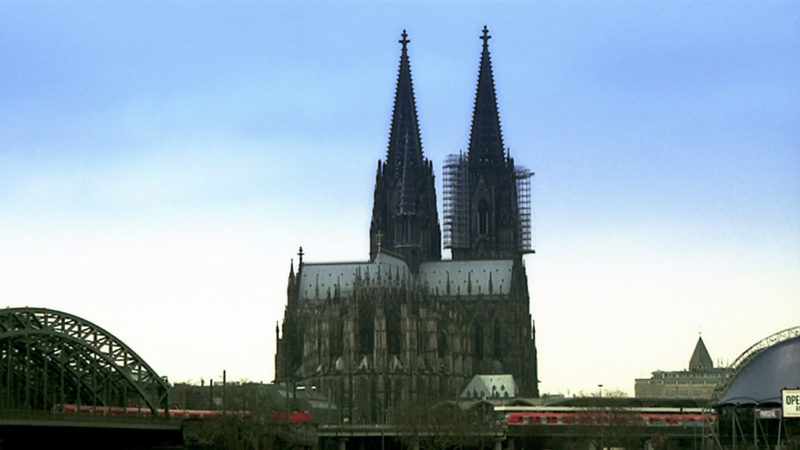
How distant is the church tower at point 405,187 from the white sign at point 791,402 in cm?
9775

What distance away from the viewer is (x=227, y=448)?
120m

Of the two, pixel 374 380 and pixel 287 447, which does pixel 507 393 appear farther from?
pixel 287 447

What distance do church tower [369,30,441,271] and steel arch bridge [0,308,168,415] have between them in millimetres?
75941

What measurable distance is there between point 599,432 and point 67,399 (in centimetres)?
5224

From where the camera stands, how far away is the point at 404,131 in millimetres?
197625

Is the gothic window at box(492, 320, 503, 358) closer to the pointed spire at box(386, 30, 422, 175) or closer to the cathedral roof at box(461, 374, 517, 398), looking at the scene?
the cathedral roof at box(461, 374, 517, 398)

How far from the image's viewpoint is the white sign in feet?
334

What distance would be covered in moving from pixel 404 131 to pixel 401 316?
1088 inches

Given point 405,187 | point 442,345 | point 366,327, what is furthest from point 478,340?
point 405,187

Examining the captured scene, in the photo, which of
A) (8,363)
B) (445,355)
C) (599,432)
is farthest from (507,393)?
(8,363)

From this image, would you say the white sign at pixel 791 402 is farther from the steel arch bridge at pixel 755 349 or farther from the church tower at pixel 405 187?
the church tower at pixel 405 187

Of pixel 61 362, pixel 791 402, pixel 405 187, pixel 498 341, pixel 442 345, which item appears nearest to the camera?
pixel 791 402

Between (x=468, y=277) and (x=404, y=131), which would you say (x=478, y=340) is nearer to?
(x=468, y=277)

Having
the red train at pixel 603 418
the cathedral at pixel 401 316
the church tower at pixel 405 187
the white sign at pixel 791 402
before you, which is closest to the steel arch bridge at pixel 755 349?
the white sign at pixel 791 402
